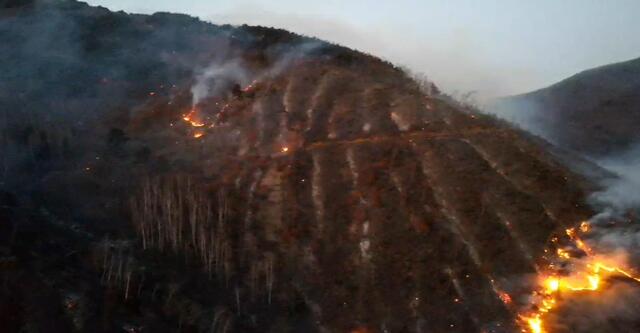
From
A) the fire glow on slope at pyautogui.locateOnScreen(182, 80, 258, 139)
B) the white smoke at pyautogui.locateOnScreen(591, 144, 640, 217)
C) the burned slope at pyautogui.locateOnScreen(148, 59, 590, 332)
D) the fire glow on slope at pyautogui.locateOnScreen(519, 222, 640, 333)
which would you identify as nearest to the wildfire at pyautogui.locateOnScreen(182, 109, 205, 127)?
the fire glow on slope at pyautogui.locateOnScreen(182, 80, 258, 139)

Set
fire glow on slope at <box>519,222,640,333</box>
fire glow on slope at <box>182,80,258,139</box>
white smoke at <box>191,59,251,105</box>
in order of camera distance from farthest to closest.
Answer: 1. white smoke at <box>191,59,251,105</box>
2. fire glow on slope at <box>182,80,258,139</box>
3. fire glow on slope at <box>519,222,640,333</box>

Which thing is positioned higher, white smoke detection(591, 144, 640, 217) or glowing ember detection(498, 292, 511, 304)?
white smoke detection(591, 144, 640, 217)

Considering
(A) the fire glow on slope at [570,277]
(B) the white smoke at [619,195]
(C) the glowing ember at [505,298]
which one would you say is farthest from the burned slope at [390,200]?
(B) the white smoke at [619,195]

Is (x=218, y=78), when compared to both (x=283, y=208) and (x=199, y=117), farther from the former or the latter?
(x=283, y=208)

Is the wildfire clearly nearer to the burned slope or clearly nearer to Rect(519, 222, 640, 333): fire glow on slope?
the burned slope

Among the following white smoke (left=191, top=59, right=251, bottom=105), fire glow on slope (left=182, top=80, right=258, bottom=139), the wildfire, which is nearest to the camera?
fire glow on slope (left=182, top=80, right=258, bottom=139)

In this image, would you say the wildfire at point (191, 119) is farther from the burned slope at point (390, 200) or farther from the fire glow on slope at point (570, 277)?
the fire glow on slope at point (570, 277)
